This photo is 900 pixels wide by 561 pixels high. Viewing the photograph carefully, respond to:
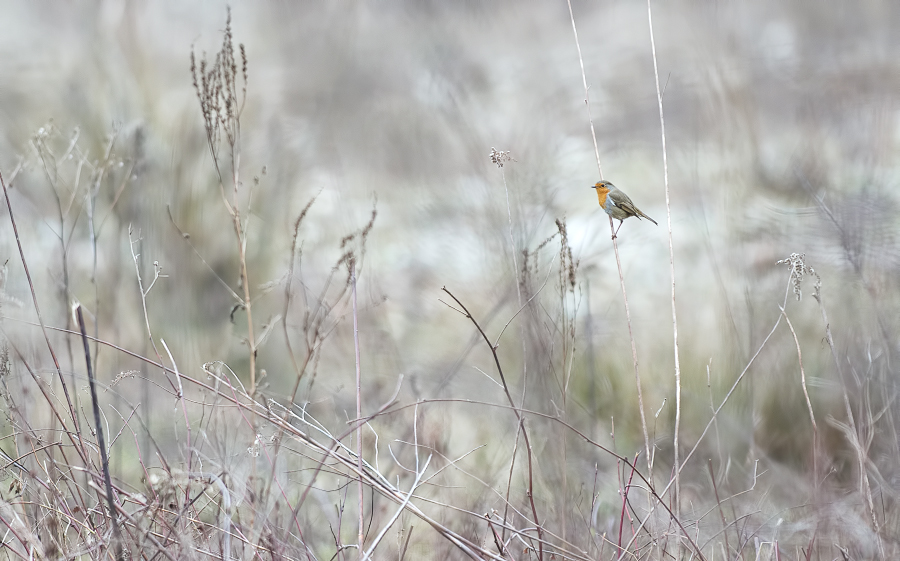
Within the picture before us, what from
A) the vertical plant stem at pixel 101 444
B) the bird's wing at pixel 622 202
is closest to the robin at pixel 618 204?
the bird's wing at pixel 622 202

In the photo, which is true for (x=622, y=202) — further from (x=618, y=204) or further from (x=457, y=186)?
(x=457, y=186)

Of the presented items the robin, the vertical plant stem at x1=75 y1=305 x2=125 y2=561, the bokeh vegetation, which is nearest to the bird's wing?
the robin

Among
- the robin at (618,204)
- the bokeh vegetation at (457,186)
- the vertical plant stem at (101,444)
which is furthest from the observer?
the bokeh vegetation at (457,186)

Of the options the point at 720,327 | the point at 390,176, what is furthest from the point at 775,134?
the point at 390,176

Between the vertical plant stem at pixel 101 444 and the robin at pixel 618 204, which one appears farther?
the robin at pixel 618 204

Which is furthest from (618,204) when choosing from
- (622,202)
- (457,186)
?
(457,186)

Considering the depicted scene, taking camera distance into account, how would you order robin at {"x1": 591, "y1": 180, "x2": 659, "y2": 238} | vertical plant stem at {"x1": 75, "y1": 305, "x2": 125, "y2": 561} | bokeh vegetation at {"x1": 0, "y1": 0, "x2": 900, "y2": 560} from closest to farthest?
vertical plant stem at {"x1": 75, "y1": 305, "x2": 125, "y2": 561}
robin at {"x1": 591, "y1": 180, "x2": 659, "y2": 238}
bokeh vegetation at {"x1": 0, "y1": 0, "x2": 900, "y2": 560}

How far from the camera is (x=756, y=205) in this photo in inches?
121

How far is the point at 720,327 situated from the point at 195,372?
2.81 meters

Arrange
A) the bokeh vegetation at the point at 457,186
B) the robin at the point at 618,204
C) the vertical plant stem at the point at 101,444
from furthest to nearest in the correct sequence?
the bokeh vegetation at the point at 457,186 < the robin at the point at 618,204 < the vertical plant stem at the point at 101,444

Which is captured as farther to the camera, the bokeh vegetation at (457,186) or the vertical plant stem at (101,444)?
the bokeh vegetation at (457,186)

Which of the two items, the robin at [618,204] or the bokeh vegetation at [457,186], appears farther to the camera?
the bokeh vegetation at [457,186]

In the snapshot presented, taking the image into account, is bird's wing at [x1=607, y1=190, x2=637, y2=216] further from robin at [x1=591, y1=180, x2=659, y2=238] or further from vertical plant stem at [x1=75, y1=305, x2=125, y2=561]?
vertical plant stem at [x1=75, y1=305, x2=125, y2=561]

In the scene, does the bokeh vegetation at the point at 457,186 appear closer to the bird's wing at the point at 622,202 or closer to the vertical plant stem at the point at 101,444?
the bird's wing at the point at 622,202
